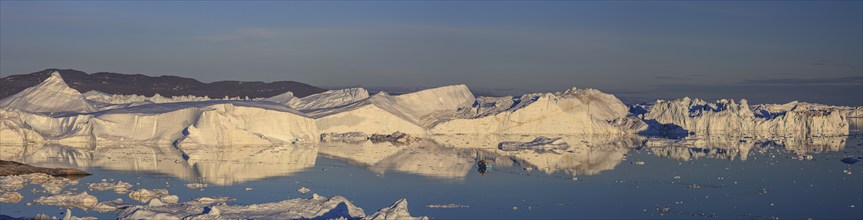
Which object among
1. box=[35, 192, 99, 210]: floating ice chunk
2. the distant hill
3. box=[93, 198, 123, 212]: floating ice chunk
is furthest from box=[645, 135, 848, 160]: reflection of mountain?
the distant hill

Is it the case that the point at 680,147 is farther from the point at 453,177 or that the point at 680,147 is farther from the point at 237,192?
the point at 237,192

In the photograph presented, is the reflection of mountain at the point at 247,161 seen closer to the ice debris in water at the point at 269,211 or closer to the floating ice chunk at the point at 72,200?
the floating ice chunk at the point at 72,200

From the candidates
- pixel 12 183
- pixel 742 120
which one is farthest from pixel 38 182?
pixel 742 120

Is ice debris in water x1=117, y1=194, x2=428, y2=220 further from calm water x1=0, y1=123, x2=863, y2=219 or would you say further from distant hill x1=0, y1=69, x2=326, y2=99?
distant hill x1=0, y1=69, x2=326, y2=99

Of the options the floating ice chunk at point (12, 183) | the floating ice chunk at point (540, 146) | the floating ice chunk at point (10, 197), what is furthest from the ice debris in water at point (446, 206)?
the floating ice chunk at point (540, 146)

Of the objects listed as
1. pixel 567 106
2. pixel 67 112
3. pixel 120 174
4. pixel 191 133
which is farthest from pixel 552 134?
pixel 120 174

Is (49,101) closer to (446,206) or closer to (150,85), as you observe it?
(446,206)
